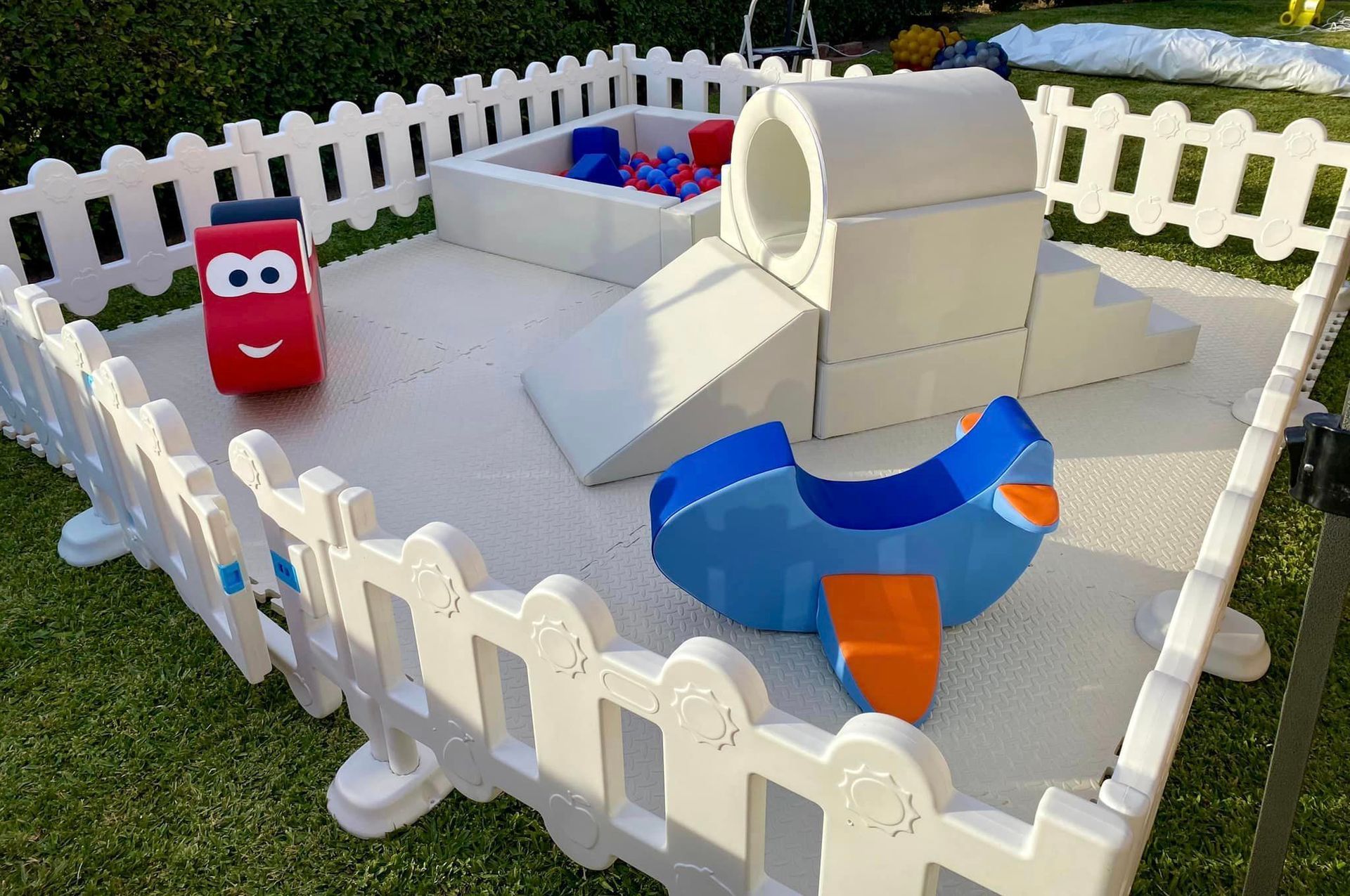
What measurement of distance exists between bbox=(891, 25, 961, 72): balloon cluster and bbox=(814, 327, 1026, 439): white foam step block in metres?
5.80

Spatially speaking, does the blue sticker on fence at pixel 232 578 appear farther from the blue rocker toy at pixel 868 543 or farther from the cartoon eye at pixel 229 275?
the cartoon eye at pixel 229 275

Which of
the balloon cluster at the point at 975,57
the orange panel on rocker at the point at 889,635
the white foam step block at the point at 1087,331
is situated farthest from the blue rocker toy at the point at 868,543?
the balloon cluster at the point at 975,57

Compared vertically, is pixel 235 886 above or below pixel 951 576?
below

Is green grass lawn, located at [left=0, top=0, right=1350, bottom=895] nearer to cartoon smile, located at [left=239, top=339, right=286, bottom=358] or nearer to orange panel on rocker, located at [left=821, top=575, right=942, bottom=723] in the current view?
orange panel on rocker, located at [left=821, top=575, right=942, bottom=723]

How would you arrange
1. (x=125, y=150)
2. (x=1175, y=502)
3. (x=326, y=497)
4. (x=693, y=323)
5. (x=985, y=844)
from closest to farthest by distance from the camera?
(x=985, y=844) < (x=326, y=497) < (x=1175, y=502) < (x=693, y=323) < (x=125, y=150)

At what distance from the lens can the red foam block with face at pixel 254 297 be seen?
333 cm

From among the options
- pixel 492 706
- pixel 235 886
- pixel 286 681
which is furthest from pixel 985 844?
pixel 286 681

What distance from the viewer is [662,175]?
527 cm

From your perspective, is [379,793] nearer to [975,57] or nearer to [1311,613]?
[1311,613]

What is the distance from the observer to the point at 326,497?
1.70 m

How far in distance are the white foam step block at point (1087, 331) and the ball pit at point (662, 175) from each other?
1.77 meters

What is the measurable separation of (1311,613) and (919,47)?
801 centimetres

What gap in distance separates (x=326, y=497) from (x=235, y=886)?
780 millimetres

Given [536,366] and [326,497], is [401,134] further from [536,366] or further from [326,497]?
[326,497]
